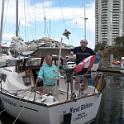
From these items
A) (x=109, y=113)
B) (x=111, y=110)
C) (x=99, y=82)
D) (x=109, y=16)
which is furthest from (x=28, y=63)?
(x=109, y=16)

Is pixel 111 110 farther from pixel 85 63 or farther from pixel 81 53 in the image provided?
pixel 85 63

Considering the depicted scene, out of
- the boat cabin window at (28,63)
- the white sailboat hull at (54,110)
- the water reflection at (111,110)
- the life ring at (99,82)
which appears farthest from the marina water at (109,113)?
the boat cabin window at (28,63)

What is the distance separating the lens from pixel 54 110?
11.3m

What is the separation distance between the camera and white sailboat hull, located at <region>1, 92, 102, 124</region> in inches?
448

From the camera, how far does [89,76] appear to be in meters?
13.3

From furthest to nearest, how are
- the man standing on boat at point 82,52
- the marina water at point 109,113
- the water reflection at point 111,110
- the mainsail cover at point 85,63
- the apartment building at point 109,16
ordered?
the apartment building at point 109,16 → the water reflection at point 111,110 → the marina water at point 109,113 → the man standing on boat at point 82,52 → the mainsail cover at point 85,63

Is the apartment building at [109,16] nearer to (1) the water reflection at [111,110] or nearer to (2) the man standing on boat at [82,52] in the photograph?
(1) the water reflection at [111,110]

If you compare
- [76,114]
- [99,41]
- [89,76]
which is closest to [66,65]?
[89,76]

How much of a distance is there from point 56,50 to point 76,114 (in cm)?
320

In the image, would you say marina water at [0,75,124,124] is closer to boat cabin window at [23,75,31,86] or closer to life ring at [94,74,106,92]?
life ring at [94,74,106,92]

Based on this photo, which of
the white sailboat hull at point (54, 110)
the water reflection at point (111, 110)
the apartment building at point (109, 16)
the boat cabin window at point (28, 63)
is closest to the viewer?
the white sailboat hull at point (54, 110)

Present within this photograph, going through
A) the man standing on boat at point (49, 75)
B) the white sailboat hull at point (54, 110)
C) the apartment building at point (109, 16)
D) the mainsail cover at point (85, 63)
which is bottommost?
the white sailboat hull at point (54, 110)

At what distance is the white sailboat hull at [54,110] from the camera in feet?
37.3

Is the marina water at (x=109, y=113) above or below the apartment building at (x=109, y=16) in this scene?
below
